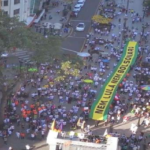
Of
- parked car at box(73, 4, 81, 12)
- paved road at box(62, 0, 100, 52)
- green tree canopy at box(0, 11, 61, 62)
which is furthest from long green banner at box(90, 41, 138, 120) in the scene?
parked car at box(73, 4, 81, 12)

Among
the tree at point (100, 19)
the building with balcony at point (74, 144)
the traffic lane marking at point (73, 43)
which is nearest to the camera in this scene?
the building with balcony at point (74, 144)

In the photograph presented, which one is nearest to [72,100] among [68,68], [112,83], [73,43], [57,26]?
[112,83]

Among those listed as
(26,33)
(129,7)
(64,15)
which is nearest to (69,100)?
(26,33)

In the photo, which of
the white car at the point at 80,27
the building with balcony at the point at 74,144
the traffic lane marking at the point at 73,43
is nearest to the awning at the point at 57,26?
the white car at the point at 80,27

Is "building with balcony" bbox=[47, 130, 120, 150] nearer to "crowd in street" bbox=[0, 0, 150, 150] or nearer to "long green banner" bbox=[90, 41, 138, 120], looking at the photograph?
"crowd in street" bbox=[0, 0, 150, 150]

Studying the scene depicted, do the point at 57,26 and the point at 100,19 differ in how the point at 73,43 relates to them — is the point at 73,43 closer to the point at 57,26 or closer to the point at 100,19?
the point at 57,26

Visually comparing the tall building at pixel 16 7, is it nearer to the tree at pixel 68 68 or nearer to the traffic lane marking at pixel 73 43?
the traffic lane marking at pixel 73 43
